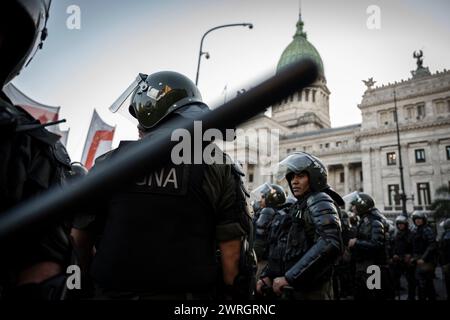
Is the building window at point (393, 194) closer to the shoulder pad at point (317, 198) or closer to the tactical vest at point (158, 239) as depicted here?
the shoulder pad at point (317, 198)

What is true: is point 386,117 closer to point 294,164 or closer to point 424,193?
point 424,193

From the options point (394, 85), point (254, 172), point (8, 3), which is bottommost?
point (8, 3)

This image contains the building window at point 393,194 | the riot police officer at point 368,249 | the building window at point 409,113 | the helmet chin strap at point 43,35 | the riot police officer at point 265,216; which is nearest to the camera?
the helmet chin strap at point 43,35

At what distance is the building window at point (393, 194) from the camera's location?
39844 millimetres

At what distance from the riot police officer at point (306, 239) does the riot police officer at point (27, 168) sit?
218 cm

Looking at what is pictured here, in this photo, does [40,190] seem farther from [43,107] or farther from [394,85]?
[394,85]

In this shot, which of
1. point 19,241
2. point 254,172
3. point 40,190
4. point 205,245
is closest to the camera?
point 19,241

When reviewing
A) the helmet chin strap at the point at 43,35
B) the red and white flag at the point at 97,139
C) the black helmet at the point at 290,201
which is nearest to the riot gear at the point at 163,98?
the helmet chin strap at the point at 43,35

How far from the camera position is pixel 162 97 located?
7.54 ft

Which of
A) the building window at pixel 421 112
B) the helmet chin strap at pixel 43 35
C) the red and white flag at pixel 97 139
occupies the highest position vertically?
the building window at pixel 421 112

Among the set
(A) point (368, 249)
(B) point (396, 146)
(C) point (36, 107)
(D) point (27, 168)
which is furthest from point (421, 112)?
(D) point (27, 168)

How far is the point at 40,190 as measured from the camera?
1226 millimetres

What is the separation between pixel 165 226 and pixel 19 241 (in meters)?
1.11
